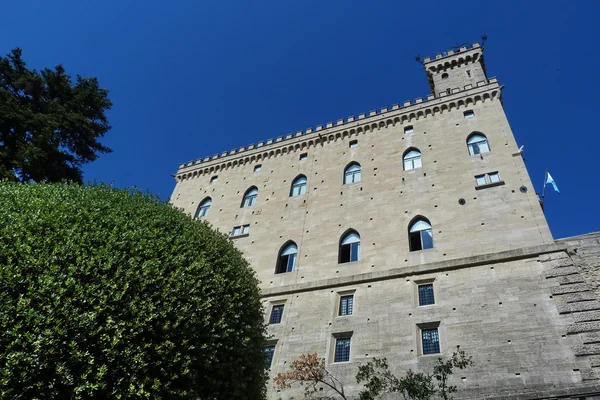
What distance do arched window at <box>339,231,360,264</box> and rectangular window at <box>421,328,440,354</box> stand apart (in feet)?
15.0

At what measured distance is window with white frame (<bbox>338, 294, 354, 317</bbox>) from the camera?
15627 millimetres

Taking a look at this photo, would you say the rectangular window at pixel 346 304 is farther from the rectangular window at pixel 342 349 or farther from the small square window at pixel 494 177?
the small square window at pixel 494 177

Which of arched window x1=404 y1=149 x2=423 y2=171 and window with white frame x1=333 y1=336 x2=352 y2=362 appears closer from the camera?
window with white frame x1=333 y1=336 x2=352 y2=362

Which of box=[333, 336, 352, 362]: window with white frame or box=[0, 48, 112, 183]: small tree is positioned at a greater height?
box=[0, 48, 112, 183]: small tree

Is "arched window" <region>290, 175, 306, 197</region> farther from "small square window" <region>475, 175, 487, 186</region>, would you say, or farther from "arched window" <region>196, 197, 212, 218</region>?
"small square window" <region>475, 175, 487, 186</region>

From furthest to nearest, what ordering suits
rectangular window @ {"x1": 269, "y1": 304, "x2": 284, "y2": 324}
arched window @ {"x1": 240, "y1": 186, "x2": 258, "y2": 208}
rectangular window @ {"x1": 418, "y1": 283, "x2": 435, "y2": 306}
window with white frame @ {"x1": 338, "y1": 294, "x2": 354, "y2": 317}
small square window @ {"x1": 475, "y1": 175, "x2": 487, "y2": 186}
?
arched window @ {"x1": 240, "y1": 186, "x2": 258, "y2": 208}, small square window @ {"x1": 475, "y1": 175, "x2": 487, "y2": 186}, rectangular window @ {"x1": 269, "y1": 304, "x2": 284, "y2": 324}, window with white frame @ {"x1": 338, "y1": 294, "x2": 354, "y2": 317}, rectangular window @ {"x1": 418, "y1": 283, "x2": 435, "y2": 306}

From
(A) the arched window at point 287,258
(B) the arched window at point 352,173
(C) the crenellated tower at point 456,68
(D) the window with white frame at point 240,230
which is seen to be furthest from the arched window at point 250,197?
(C) the crenellated tower at point 456,68

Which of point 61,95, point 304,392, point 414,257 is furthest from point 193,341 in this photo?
point 61,95

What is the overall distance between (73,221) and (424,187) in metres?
14.7

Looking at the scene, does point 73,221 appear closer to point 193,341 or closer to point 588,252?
point 193,341

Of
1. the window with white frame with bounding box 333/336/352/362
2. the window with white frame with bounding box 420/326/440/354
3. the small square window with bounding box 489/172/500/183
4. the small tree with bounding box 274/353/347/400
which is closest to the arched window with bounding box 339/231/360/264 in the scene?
the window with white frame with bounding box 333/336/352/362

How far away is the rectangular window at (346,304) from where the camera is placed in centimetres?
1566

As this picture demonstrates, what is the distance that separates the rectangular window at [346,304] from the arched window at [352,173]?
23.3ft

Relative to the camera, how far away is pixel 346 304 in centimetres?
1593
